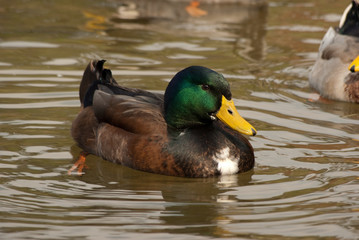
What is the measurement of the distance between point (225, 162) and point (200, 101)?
61 cm

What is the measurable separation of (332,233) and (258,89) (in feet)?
16.4

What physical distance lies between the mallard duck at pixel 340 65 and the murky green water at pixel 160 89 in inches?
7.7

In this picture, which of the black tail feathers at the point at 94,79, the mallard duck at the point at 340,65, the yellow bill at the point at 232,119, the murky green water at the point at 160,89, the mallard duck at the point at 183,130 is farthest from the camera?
the mallard duck at the point at 340,65

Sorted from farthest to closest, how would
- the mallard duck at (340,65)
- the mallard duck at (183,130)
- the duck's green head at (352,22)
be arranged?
the duck's green head at (352,22), the mallard duck at (340,65), the mallard duck at (183,130)

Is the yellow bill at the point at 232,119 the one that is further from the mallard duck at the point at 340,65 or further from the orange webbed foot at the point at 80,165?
the mallard duck at the point at 340,65

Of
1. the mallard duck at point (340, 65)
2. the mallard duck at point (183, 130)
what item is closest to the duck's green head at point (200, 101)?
the mallard duck at point (183, 130)

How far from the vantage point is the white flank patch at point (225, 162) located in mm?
8008

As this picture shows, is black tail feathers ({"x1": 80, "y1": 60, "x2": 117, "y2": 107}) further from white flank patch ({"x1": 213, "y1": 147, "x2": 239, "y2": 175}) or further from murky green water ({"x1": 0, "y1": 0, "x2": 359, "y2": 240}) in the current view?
white flank patch ({"x1": 213, "y1": 147, "x2": 239, "y2": 175})

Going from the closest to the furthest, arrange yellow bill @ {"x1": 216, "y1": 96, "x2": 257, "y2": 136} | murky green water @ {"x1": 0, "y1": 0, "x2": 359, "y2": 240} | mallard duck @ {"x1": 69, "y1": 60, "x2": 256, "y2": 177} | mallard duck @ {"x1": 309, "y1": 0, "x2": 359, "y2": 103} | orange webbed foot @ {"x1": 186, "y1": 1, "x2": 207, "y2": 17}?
murky green water @ {"x1": 0, "y1": 0, "x2": 359, "y2": 240} < yellow bill @ {"x1": 216, "y1": 96, "x2": 257, "y2": 136} < mallard duck @ {"x1": 69, "y1": 60, "x2": 256, "y2": 177} < mallard duck @ {"x1": 309, "y1": 0, "x2": 359, "y2": 103} < orange webbed foot @ {"x1": 186, "y1": 1, "x2": 207, "y2": 17}

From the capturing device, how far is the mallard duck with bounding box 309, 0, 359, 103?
1128 cm

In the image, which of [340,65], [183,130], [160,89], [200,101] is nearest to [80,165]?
[183,130]

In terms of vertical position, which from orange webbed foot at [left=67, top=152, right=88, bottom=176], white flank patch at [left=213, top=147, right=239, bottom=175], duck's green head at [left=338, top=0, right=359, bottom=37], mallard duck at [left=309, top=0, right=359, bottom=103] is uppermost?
duck's green head at [left=338, top=0, right=359, bottom=37]

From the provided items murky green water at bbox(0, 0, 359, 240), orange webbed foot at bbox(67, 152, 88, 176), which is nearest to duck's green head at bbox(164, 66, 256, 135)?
murky green water at bbox(0, 0, 359, 240)

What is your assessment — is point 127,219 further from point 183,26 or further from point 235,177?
point 183,26
